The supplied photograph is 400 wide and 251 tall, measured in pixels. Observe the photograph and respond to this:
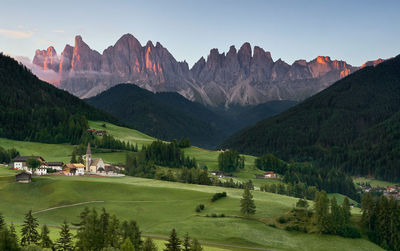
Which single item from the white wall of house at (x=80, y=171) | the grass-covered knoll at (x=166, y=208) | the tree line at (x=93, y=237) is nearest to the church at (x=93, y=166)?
the white wall of house at (x=80, y=171)

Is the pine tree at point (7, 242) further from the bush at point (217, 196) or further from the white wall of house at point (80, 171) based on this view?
the white wall of house at point (80, 171)

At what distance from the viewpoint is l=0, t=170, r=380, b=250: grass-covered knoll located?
10175 centimetres

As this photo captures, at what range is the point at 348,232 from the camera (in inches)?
4242

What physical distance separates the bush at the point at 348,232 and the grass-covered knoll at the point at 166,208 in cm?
248

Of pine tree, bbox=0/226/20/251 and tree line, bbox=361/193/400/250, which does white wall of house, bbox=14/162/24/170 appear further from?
tree line, bbox=361/193/400/250

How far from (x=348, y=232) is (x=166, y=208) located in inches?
1908

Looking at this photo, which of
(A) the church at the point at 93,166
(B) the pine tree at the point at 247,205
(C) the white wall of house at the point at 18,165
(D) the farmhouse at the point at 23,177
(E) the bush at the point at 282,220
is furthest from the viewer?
(A) the church at the point at 93,166

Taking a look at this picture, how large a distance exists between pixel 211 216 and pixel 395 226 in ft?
151

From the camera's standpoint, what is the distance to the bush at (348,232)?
10666cm

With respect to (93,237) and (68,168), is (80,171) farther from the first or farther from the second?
(93,237)

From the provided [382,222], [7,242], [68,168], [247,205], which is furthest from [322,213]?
[68,168]

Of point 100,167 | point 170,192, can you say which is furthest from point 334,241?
point 100,167

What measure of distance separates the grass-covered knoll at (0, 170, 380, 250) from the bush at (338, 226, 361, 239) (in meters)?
2.48

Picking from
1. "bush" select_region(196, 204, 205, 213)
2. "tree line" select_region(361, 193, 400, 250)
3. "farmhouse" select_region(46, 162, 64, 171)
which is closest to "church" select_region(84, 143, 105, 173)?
"farmhouse" select_region(46, 162, 64, 171)
